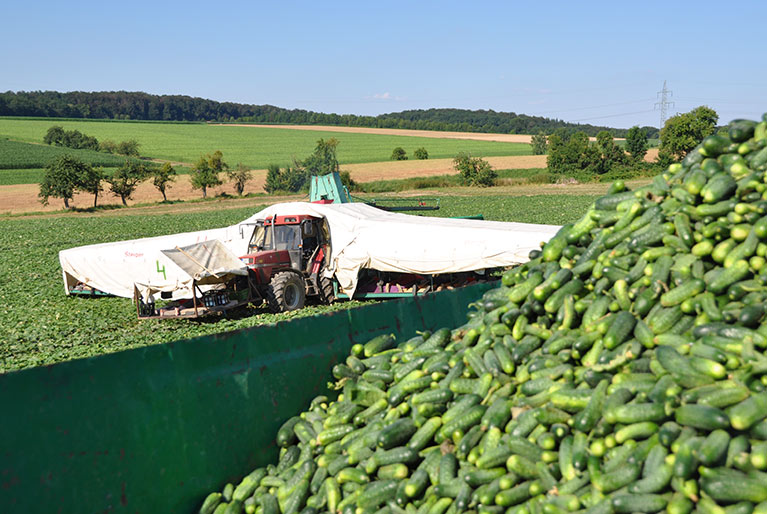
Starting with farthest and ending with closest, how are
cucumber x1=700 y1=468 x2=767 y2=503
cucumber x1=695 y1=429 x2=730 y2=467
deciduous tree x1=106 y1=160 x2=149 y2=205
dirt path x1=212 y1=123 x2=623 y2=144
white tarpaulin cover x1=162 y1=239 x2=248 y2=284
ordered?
1. dirt path x1=212 y1=123 x2=623 y2=144
2. deciduous tree x1=106 y1=160 x2=149 y2=205
3. white tarpaulin cover x1=162 y1=239 x2=248 y2=284
4. cucumber x1=695 y1=429 x2=730 y2=467
5. cucumber x1=700 y1=468 x2=767 y2=503

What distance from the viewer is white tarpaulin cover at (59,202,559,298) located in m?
13.9

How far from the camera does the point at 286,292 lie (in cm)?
1456

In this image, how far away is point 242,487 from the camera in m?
5.50

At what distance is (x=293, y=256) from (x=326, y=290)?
113 centimetres

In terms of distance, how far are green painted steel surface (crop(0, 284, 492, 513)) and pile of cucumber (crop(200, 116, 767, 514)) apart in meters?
0.26

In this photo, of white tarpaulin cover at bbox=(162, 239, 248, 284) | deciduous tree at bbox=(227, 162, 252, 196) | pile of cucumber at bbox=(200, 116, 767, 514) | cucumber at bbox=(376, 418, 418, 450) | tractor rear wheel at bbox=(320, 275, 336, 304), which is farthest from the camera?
deciduous tree at bbox=(227, 162, 252, 196)

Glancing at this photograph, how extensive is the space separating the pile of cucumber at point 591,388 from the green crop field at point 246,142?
3080 inches

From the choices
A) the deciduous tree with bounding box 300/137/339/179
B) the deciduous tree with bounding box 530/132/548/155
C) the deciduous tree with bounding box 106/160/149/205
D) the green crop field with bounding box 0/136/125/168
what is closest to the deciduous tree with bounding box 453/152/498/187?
the deciduous tree with bounding box 300/137/339/179

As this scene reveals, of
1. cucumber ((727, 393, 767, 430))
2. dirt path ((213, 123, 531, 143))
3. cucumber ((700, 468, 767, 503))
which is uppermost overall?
dirt path ((213, 123, 531, 143))

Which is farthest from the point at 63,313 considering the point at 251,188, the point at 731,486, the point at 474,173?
the point at 251,188

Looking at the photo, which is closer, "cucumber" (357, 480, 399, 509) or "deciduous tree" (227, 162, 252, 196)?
"cucumber" (357, 480, 399, 509)

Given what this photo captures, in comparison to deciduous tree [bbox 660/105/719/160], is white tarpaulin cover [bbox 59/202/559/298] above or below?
below

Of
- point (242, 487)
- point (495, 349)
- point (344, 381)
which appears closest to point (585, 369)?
point (495, 349)

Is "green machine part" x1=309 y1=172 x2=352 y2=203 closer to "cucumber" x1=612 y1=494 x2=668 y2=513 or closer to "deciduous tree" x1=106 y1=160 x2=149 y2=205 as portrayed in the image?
"cucumber" x1=612 y1=494 x2=668 y2=513
